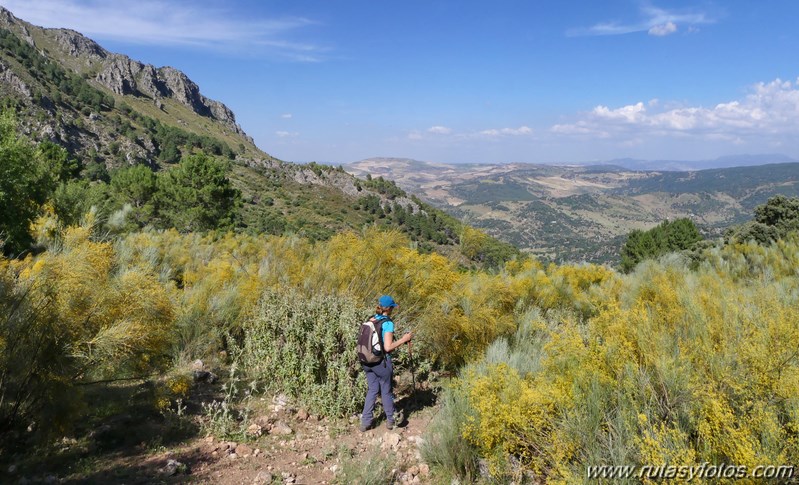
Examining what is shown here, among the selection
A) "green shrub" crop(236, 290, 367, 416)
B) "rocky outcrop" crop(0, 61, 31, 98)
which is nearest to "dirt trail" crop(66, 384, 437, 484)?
"green shrub" crop(236, 290, 367, 416)

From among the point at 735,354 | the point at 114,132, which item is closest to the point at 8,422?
the point at 735,354

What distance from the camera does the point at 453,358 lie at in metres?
7.56

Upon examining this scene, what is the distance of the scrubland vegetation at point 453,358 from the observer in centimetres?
315

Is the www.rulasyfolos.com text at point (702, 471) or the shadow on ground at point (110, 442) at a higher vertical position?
the www.rulasyfolos.com text at point (702, 471)

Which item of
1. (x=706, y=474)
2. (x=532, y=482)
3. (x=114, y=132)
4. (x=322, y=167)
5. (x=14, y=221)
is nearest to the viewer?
(x=706, y=474)

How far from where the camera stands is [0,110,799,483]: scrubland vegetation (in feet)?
10.3

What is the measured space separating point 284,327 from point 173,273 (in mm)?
→ 5187

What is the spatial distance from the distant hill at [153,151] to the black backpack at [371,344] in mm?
42370

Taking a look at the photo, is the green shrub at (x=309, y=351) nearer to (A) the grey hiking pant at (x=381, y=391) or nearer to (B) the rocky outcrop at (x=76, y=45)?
(A) the grey hiking pant at (x=381, y=391)

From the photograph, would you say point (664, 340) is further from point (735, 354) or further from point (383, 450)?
point (383, 450)

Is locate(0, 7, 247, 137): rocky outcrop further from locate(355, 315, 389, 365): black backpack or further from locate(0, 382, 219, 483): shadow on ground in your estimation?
locate(355, 315, 389, 365): black backpack

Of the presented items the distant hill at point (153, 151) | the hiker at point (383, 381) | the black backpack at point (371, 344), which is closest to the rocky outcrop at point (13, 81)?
the distant hill at point (153, 151)

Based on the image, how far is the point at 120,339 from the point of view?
421 cm

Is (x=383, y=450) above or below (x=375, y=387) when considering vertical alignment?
below
